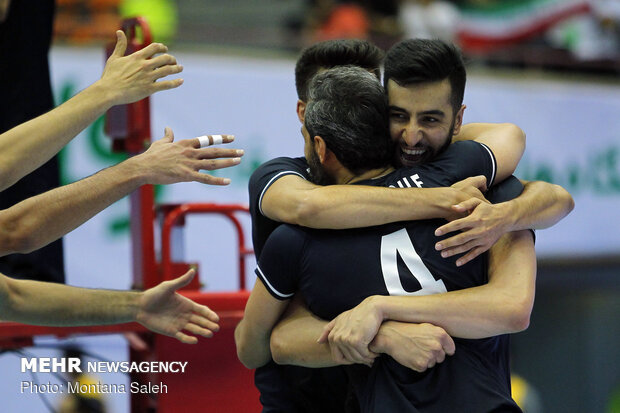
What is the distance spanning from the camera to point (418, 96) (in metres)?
2.69

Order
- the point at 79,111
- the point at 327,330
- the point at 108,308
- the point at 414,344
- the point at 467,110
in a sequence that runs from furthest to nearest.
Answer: the point at 467,110
the point at 108,308
the point at 79,111
the point at 327,330
the point at 414,344

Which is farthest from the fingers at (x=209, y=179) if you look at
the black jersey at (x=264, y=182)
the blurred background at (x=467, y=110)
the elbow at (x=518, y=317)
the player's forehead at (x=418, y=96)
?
the blurred background at (x=467, y=110)

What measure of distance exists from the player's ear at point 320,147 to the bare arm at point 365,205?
0.41 ft

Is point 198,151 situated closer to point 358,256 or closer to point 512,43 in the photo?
point 358,256

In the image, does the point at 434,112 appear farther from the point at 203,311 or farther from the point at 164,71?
the point at 203,311

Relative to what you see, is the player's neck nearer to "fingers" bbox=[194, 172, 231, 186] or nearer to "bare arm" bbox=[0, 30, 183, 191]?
"fingers" bbox=[194, 172, 231, 186]

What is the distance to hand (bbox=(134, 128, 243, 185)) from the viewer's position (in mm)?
2920

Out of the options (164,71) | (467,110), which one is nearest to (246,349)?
(164,71)

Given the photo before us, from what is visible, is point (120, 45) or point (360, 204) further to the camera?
point (120, 45)

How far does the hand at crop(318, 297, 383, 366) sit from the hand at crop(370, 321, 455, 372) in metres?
0.04

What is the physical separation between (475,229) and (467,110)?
6318 mm

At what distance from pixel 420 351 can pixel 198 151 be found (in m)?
1.17

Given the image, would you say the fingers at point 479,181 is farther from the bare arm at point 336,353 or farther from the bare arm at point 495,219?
the bare arm at point 336,353

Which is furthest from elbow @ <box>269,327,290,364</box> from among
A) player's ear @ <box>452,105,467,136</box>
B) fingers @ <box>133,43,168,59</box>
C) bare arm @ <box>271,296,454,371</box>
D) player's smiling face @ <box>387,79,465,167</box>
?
fingers @ <box>133,43,168,59</box>
